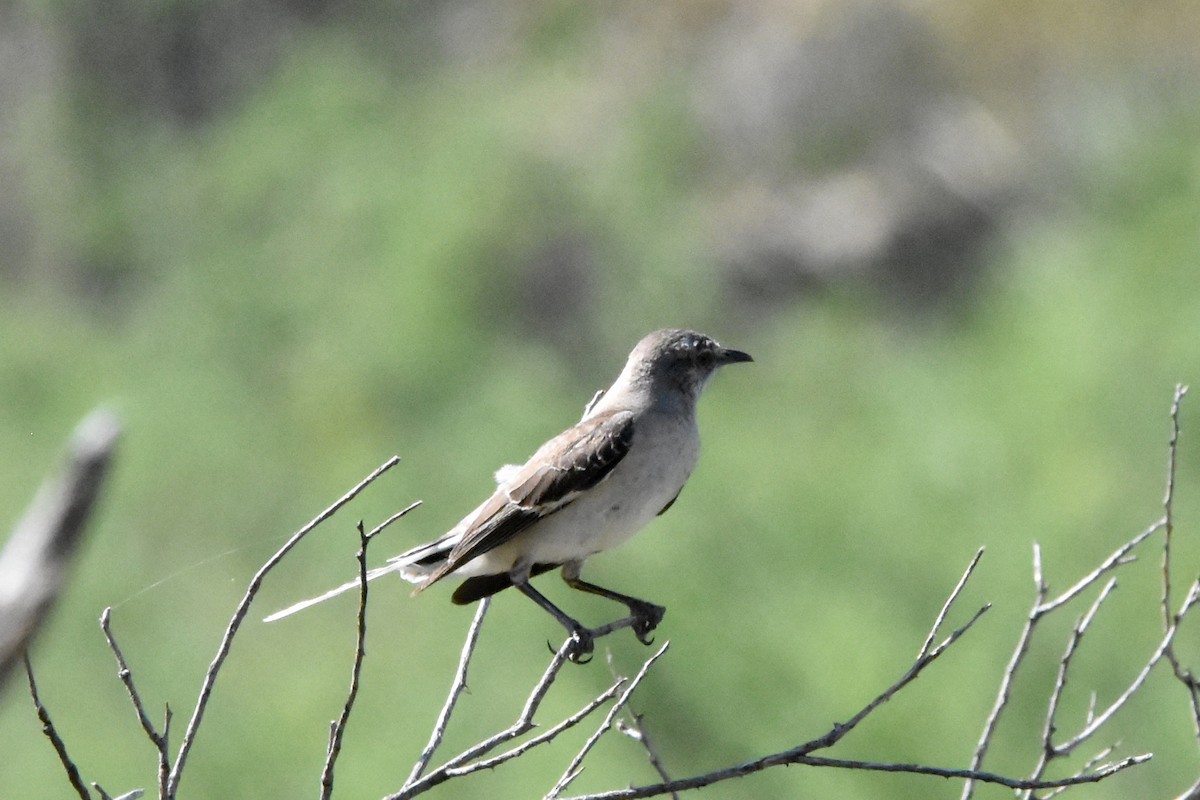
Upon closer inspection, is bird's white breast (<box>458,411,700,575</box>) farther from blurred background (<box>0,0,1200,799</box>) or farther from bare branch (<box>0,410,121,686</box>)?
blurred background (<box>0,0,1200,799</box>)

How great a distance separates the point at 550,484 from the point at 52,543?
291 cm

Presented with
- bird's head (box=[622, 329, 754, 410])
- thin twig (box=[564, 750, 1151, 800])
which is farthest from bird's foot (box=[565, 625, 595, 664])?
thin twig (box=[564, 750, 1151, 800])

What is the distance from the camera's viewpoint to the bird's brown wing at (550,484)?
427cm

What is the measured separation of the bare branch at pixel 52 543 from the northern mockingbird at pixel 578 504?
107 inches

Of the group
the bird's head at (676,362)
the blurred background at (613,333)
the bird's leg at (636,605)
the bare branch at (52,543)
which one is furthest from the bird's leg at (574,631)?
the blurred background at (613,333)

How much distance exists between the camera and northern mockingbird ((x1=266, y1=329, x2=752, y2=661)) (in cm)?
427

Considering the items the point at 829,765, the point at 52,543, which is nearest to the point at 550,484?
the point at 829,765

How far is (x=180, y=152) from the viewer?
20281 mm

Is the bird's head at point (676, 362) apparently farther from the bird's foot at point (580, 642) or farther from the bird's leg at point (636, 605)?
the bird's foot at point (580, 642)

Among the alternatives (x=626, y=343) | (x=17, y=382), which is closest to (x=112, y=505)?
(x=17, y=382)

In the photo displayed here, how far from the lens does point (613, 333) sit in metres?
16.3

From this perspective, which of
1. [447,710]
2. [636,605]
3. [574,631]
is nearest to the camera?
[447,710]

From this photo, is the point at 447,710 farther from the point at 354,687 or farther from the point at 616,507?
the point at 616,507

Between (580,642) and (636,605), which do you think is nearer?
(580,642)
